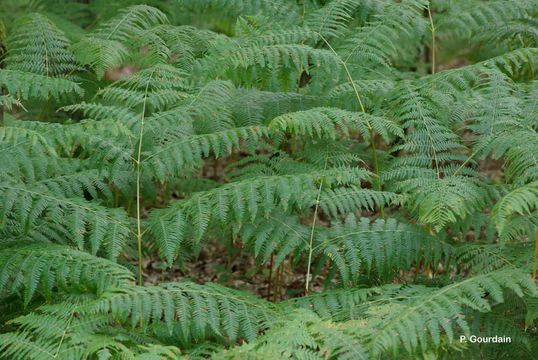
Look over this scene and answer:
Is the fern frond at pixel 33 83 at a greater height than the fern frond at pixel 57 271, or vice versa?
the fern frond at pixel 33 83

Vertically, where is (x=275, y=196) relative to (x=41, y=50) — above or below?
below

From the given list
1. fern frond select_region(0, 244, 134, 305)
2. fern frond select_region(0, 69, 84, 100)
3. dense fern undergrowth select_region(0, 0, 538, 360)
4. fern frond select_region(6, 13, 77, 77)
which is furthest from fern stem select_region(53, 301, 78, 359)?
fern frond select_region(6, 13, 77, 77)

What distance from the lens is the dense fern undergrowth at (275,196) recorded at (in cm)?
289

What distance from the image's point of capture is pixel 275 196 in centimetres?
362

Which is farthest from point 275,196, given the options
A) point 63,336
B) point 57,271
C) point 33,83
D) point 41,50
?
point 41,50

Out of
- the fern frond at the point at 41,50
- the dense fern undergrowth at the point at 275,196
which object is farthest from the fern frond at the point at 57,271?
the fern frond at the point at 41,50

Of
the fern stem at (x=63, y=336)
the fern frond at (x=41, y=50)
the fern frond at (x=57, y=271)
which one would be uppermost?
the fern frond at (x=41, y=50)

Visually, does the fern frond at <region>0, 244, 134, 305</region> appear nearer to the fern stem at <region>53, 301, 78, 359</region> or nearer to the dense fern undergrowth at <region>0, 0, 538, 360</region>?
the dense fern undergrowth at <region>0, 0, 538, 360</region>

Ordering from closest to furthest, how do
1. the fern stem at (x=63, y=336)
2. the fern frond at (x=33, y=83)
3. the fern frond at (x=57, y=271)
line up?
1. the fern stem at (x=63, y=336)
2. the fern frond at (x=57, y=271)
3. the fern frond at (x=33, y=83)

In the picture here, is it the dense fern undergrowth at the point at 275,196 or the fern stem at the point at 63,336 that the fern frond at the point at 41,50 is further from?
the fern stem at the point at 63,336

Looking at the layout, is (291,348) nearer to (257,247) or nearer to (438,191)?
(257,247)

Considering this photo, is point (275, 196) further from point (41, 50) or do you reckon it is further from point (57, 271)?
point (41, 50)

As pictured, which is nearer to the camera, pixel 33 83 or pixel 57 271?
pixel 57 271

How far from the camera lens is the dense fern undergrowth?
2893mm
